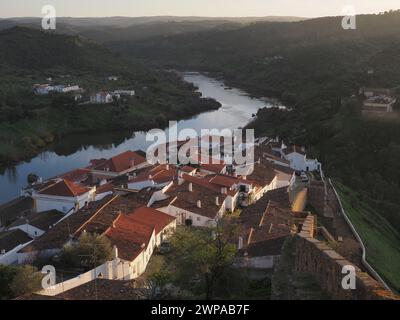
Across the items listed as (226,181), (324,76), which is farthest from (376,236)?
(324,76)

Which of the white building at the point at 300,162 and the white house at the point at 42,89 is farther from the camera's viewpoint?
the white house at the point at 42,89

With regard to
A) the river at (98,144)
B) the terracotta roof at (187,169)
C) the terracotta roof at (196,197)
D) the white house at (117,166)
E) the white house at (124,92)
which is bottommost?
the river at (98,144)

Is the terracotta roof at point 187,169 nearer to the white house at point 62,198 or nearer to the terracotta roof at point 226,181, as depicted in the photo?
the terracotta roof at point 226,181

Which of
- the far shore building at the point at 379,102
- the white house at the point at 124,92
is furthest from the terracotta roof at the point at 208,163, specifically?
the white house at the point at 124,92

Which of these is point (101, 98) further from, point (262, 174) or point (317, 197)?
point (317, 197)

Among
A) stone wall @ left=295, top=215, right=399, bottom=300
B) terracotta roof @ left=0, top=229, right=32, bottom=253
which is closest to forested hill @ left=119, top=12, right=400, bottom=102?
terracotta roof @ left=0, top=229, right=32, bottom=253

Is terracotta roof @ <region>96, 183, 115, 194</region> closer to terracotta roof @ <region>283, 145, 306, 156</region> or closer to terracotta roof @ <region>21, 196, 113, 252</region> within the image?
terracotta roof @ <region>21, 196, 113, 252</region>

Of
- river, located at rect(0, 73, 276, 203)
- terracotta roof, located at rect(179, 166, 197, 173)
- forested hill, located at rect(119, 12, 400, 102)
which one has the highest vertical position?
forested hill, located at rect(119, 12, 400, 102)
